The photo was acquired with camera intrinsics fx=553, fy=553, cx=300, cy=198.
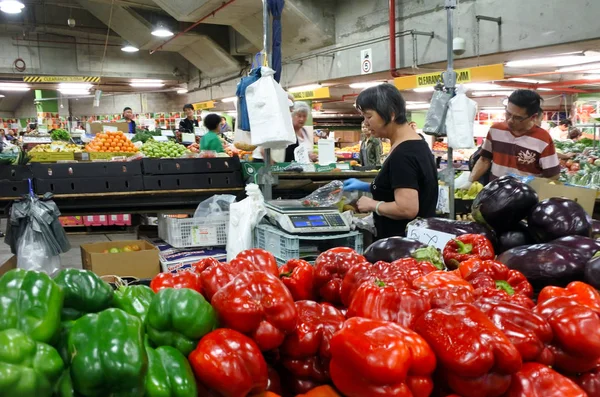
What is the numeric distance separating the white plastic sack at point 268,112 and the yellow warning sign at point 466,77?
3.21 m

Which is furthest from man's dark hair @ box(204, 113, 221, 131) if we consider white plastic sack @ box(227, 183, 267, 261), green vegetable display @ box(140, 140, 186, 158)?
white plastic sack @ box(227, 183, 267, 261)

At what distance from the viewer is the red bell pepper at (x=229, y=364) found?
3.17ft

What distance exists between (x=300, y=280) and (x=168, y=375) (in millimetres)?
536

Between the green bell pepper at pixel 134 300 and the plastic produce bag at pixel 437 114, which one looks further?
the plastic produce bag at pixel 437 114

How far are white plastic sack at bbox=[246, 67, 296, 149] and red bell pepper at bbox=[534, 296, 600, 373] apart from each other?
2.53 metres

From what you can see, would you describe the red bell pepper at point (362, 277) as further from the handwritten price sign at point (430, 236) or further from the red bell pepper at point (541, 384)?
the handwritten price sign at point (430, 236)

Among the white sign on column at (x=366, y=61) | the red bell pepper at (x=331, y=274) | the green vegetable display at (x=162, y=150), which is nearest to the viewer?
the red bell pepper at (x=331, y=274)

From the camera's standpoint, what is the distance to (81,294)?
1022 mm

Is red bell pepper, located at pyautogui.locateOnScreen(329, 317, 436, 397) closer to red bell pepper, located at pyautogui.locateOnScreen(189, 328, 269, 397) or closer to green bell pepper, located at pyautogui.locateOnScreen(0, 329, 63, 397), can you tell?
red bell pepper, located at pyautogui.locateOnScreen(189, 328, 269, 397)

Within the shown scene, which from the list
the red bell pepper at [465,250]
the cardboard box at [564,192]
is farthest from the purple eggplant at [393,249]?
the cardboard box at [564,192]

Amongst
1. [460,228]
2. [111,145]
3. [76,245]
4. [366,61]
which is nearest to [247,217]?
[460,228]

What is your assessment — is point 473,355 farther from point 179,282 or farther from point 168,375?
point 179,282

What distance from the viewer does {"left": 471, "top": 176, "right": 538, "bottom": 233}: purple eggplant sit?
2.11 m

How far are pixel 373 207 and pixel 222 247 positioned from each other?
7.16ft
